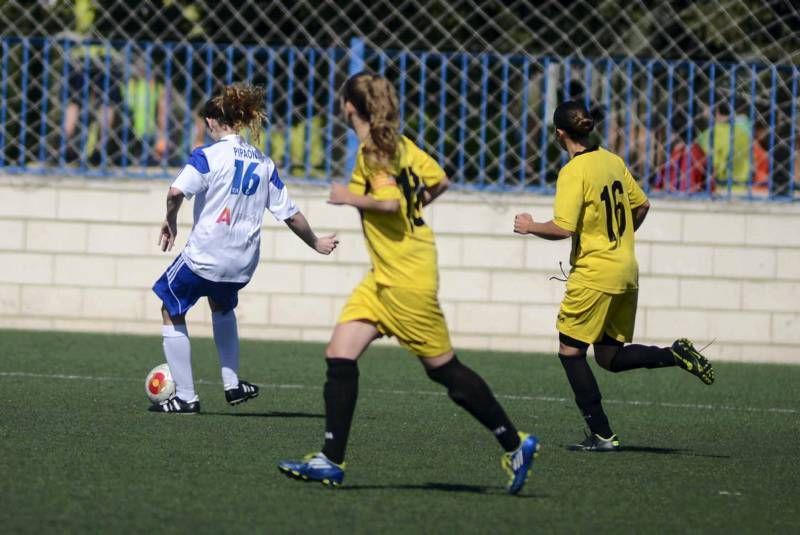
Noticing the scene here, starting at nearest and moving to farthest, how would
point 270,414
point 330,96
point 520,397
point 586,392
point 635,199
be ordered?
point 586,392 → point 635,199 → point 270,414 → point 520,397 → point 330,96

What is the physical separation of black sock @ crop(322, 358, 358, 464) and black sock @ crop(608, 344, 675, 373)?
2.20m


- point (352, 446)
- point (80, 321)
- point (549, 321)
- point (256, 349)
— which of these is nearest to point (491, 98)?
point (549, 321)

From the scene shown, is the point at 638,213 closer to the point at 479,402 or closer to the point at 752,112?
the point at 479,402

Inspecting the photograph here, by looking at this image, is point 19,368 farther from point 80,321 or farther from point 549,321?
point 549,321

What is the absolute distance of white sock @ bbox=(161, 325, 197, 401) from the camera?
882 cm

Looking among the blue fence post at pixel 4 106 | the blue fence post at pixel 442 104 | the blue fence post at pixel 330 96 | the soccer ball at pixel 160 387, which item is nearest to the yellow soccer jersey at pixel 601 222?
the soccer ball at pixel 160 387

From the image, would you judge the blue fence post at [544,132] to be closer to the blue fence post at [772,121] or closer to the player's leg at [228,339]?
the blue fence post at [772,121]

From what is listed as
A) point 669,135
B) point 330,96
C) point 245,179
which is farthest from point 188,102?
point 245,179

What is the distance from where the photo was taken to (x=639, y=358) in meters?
8.06

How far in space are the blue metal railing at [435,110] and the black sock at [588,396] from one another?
578 cm

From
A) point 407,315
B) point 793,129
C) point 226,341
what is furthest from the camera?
point 793,129

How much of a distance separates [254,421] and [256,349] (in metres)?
4.31

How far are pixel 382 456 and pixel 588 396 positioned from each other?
3.82ft

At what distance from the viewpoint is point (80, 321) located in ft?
45.1
